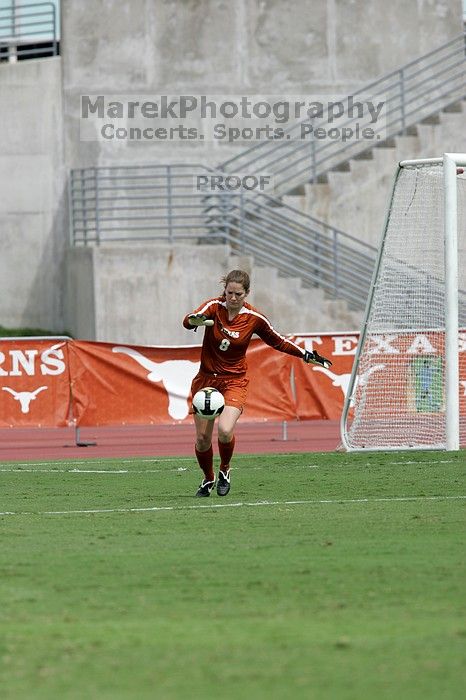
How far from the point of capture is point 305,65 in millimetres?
33250

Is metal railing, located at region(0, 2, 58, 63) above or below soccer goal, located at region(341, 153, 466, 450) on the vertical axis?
above

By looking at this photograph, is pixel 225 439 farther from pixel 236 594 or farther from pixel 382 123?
pixel 382 123

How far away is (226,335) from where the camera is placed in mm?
12273

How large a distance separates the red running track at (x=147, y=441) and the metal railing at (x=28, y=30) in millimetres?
12730

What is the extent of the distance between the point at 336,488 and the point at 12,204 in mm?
20777

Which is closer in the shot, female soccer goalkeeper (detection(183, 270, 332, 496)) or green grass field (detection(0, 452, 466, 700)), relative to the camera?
green grass field (detection(0, 452, 466, 700))

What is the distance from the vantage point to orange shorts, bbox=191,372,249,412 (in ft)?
40.5

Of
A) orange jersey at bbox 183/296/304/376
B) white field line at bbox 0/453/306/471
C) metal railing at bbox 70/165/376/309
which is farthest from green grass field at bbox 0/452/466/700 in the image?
metal railing at bbox 70/165/376/309

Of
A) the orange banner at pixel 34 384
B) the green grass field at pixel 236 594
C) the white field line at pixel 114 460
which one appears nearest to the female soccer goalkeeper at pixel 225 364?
the green grass field at pixel 236 594

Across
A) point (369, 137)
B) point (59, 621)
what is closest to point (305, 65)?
point (369, 137)

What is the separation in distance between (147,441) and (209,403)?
8.73m

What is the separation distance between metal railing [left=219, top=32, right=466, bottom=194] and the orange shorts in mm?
19027

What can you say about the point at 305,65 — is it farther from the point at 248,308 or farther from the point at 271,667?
the point at 271,667

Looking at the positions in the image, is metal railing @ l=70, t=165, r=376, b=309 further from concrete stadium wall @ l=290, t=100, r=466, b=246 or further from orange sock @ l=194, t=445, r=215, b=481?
orange sock @ l=194, t=445, r=215, b=481
